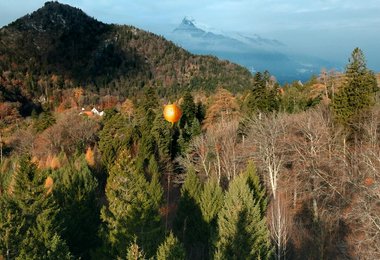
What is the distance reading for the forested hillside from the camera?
22719 millimetres

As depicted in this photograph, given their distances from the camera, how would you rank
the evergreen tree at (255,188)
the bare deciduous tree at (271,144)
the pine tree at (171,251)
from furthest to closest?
the bare deciduous tree at (271,144) < the evergreen tree at (255,188) < the pine tree at (171,251)

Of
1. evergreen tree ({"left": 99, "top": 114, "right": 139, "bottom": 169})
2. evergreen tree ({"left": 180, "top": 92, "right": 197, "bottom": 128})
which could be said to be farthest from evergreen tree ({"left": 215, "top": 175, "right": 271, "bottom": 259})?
evergreen tree ({"left": 180, "top": 92, "right": 197, "bottom": 128})

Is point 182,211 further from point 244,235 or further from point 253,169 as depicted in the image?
point 244,235

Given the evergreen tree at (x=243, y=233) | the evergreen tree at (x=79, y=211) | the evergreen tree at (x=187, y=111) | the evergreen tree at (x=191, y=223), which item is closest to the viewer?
the evergreen tree at (x=243, y=233)

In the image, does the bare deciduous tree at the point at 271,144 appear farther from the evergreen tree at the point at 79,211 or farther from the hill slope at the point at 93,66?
the hill slope at the point at 93,66

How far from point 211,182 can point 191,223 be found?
346 cm

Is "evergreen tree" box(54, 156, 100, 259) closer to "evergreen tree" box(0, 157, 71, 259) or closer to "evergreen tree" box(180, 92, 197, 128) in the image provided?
"evergreen tree" box(0, 157, 71, 259)

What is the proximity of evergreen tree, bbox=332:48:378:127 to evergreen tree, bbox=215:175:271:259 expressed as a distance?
19.4 meters

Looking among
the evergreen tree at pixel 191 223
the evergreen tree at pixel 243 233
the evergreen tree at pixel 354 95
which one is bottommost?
the evergreen tree at pixel 191 223

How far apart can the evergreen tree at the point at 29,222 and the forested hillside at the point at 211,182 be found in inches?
2.5

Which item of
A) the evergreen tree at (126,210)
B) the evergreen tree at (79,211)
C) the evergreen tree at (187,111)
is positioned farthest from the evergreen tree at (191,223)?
the evergreen tree at (187,111)

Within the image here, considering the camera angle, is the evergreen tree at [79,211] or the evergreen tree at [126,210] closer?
the evergreen tree at [126,210]

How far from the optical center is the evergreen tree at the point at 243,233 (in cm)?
2375

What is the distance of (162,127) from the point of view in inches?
2154
